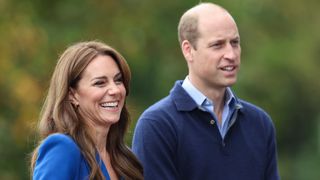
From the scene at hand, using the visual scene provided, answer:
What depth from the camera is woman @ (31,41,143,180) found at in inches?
246

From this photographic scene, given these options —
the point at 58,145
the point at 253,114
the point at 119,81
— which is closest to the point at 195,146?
the point at 253,114

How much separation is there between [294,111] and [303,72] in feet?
5.86

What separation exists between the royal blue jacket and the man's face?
168 millimetres

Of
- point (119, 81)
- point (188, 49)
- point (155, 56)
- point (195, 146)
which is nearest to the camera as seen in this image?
point (119, 81)

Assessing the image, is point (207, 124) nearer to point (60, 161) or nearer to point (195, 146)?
point (195, 146)

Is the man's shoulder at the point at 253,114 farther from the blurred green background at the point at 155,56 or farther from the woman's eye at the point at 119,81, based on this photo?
the blurred green background at the point at 155,56

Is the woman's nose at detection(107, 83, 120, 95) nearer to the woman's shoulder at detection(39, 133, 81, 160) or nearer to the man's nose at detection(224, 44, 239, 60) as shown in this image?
the woman's shoulder at detection(39, 133, 81, 160)

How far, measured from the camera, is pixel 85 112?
6.44 metres

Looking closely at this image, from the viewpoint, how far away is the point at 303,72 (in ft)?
76.1

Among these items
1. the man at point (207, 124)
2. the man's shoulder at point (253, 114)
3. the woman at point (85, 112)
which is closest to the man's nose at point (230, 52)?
the man at point (207, 124)

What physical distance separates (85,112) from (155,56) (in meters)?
12.7

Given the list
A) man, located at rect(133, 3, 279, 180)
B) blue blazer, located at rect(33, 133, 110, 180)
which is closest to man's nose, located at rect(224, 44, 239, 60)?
man, located at rect(133, 3, 279, 180)

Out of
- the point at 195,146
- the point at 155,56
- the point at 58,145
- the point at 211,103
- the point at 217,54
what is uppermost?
the point at 217,54

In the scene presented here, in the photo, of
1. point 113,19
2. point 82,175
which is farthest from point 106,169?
point 113,19
